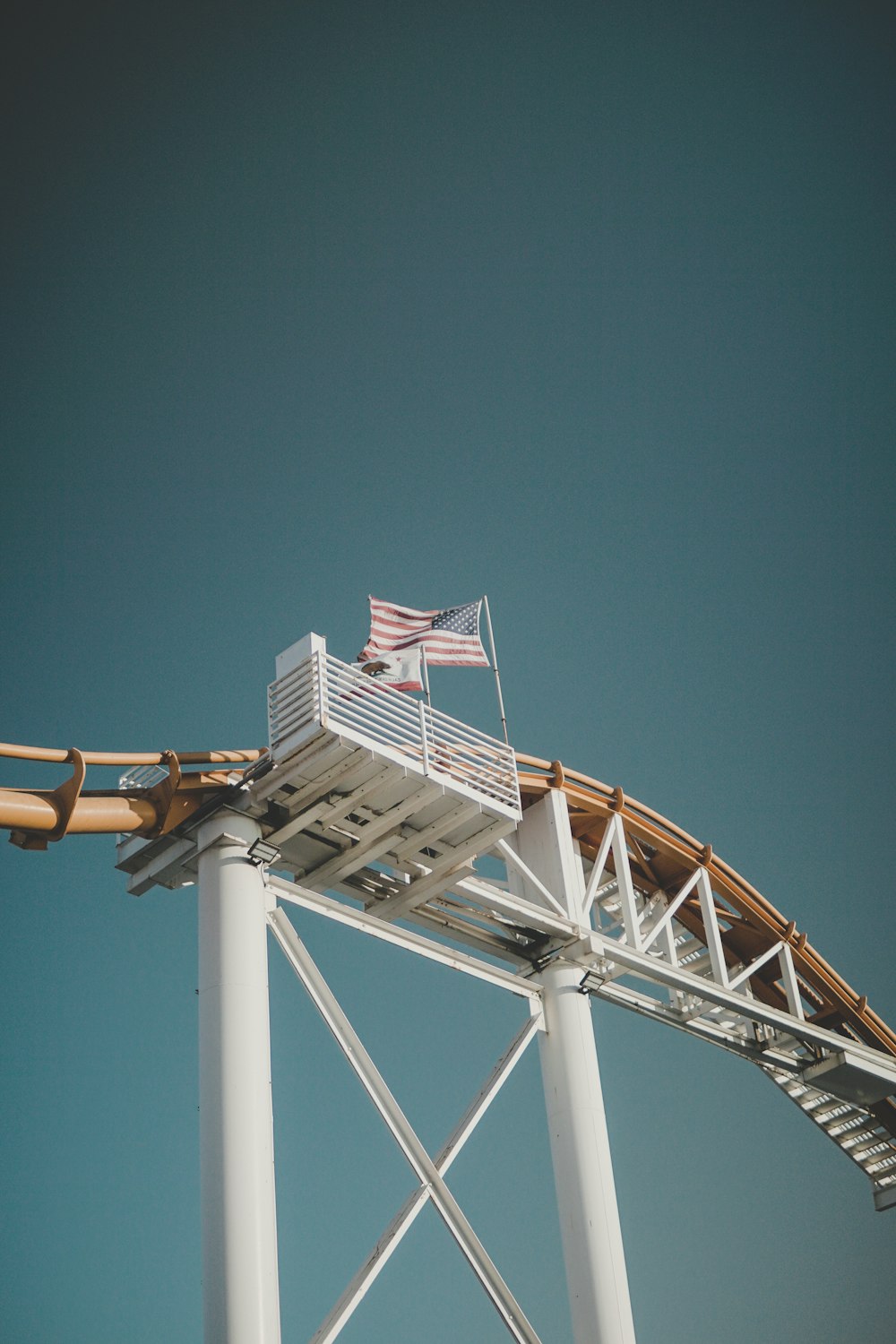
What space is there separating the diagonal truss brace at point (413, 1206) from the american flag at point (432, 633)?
7.66 meters

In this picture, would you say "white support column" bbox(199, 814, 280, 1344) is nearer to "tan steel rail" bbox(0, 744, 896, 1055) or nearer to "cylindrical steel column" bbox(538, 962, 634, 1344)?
"tan steel rail" bbox(0, 744, 896, 1055)

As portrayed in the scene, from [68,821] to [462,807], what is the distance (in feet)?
22.0

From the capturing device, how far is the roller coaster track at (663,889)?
23.5 metres

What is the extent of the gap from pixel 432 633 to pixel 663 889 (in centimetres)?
1163

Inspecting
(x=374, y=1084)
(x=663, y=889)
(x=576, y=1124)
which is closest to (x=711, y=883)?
(x=663, y=889)

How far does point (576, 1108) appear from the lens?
28.8 m

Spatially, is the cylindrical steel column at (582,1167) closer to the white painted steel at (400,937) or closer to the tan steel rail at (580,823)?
the white painted steel at (400,937)

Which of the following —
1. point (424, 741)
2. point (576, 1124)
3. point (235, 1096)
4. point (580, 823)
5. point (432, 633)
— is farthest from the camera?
point (580, 823)

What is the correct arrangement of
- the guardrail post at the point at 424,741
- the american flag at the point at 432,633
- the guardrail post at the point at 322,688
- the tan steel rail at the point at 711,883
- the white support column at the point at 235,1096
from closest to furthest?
the white support column at the point at 235,1096 → the guardrail post at the point at 322,688 → the guardrail post at the point at 424,741 → the american flag at the point at 432,633 → the tan steel rail at the point at 711,883

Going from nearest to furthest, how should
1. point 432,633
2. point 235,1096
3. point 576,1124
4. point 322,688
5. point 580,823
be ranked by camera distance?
point 235,1096
point 322,688
point 432,633
point 576,1124
point 580,823

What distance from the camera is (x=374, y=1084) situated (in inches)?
992

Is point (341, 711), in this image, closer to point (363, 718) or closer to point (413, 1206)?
point (363, 718)

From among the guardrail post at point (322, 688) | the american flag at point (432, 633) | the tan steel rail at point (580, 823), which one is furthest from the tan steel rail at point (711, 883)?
the guardrail post at point (322, 688)

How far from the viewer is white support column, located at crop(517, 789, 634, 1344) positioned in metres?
27.2
